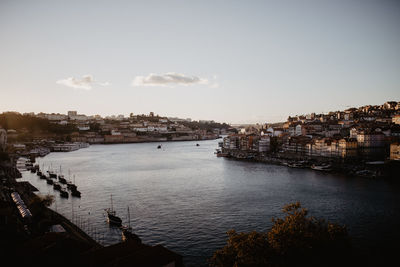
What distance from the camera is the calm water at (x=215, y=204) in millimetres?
8000

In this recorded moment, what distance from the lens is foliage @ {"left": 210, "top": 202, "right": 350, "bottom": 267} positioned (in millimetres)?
4281

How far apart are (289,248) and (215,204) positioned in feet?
21.7

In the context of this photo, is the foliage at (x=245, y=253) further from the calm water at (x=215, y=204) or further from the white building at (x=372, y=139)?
the white building at (x=372, y=139)

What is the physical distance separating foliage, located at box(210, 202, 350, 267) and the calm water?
2.42 meters

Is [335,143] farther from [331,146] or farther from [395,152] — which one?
[395,152]

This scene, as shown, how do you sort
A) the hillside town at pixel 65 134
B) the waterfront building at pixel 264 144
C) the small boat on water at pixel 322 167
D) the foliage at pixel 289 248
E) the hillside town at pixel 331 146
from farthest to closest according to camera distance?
the hillside town at pixel 65 134 → the waterfront building at pixel 264 144 → the hillside town at pixel 331 146 → the small boat on water at pixel 322 167 → the foliage at pixel 289 248

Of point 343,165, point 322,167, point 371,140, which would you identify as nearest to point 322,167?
point 322,167

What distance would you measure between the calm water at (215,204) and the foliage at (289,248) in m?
2.42

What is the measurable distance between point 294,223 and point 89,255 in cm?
329

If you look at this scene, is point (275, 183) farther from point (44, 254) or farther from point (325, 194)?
point (44, 254)

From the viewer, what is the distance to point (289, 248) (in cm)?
451

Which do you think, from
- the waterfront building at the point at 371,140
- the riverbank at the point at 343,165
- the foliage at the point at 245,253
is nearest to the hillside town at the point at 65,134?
the riverbank at the point at 343,165

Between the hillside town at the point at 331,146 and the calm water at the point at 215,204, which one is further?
the hillside town at the point at 331,146

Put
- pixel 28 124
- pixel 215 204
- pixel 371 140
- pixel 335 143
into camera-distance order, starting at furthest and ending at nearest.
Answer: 1. pixel 28 124
2. pixel 335 143
3. pixel 371 140
4. pixel 215 204
